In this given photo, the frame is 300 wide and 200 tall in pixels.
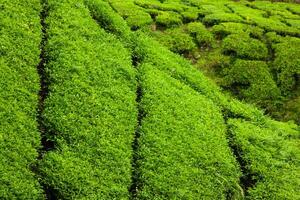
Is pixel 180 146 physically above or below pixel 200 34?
below

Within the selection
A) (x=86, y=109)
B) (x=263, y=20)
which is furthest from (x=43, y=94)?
(x=263, y=20)

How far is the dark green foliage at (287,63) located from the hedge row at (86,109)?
6.36 m

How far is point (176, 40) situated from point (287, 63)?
14.6ft

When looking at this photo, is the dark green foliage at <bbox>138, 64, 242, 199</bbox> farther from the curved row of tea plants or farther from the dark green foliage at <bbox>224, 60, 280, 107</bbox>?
the dark green foliage at <bbox>224, 60, 280, 107</bbox>

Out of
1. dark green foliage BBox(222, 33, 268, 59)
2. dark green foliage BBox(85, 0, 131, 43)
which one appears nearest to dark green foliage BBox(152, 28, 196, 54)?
dark green foliage BBox(222, 33, 268, 59)

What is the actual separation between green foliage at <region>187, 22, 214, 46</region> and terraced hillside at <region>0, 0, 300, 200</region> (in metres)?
0.75

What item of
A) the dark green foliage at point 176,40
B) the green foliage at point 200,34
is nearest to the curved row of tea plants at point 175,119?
the dark green foliage at point 176,40

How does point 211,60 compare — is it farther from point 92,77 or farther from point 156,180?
point 156,180

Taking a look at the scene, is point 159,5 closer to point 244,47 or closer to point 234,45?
point 234,45

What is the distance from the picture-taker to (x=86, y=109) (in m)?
11.8

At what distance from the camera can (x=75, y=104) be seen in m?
11.8

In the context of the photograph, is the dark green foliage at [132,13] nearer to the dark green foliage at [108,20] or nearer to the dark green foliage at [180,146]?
the dark green foliage at [108,20]

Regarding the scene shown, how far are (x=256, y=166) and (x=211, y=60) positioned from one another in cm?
548

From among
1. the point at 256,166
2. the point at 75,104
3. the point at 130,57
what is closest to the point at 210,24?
the point at 130,57
